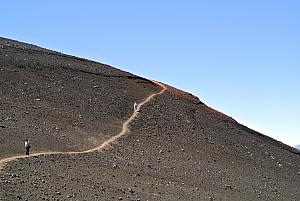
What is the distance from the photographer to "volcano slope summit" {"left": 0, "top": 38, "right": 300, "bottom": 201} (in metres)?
33.1

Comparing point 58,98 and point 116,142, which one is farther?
point 58,98

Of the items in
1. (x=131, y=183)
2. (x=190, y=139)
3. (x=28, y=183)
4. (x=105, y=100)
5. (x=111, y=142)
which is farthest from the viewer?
(x=105, y=100)

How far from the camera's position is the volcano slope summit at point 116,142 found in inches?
1302

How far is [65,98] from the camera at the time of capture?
52.1 meters

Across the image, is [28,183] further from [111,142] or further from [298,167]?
[298,167]

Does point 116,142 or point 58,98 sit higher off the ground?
point 58,98

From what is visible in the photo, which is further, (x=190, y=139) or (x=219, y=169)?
(x=190, y=139)

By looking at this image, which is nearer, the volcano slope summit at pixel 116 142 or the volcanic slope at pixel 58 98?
the volcano slope summit at pixel 116 142

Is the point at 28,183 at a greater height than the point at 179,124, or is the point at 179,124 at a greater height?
the point at 179,124

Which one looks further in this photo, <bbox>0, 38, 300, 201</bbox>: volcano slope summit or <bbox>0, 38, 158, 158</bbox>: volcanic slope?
<bbox>0, 38, 158, 158</bbox>: volcanic slope

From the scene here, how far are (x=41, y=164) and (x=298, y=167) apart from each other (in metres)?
32.6

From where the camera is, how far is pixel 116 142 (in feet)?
146

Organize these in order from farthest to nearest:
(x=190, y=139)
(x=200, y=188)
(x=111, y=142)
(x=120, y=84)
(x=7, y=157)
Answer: (x=120, y=84), (x=190, y=139), (x=111, y=142), (x=200, y=188), (x=7, y=157)

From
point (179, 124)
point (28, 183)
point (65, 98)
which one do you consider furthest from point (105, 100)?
point (28, 183)
